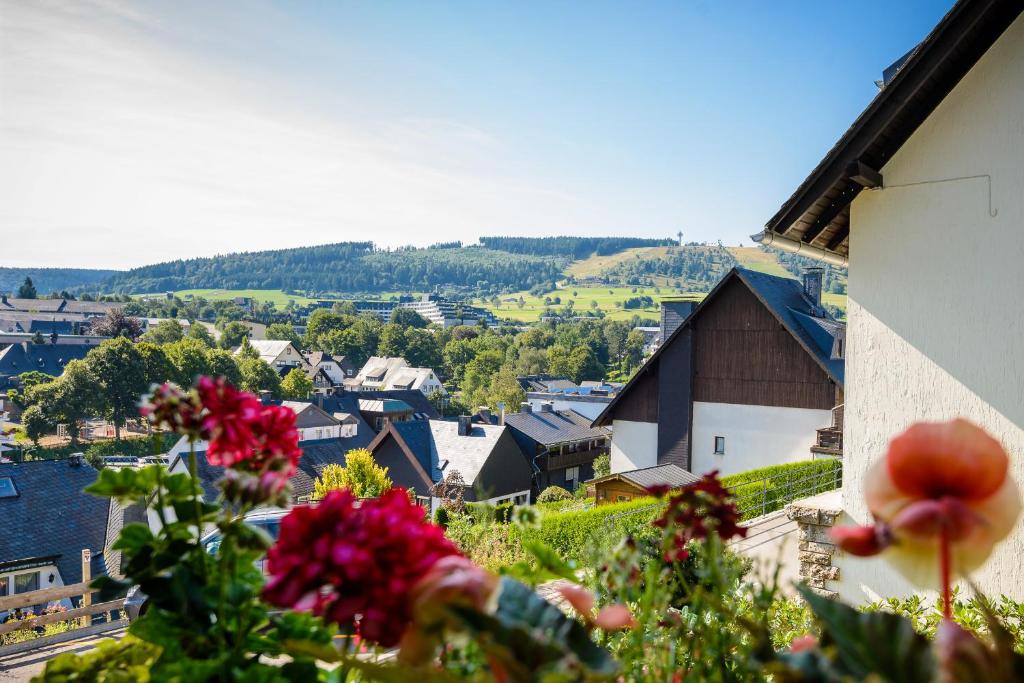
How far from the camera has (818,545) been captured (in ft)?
17.9

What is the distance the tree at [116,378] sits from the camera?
45.0m

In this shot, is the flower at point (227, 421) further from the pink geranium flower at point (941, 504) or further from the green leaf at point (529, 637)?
the pink geranium flower at point (941, 504)

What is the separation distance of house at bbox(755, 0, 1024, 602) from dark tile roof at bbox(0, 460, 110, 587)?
2082cm

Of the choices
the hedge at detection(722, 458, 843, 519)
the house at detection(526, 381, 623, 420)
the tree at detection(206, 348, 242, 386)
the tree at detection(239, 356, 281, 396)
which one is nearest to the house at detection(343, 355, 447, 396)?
the tree at detection(239, 356, 281, 396)

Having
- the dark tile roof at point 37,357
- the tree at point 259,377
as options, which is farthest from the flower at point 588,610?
the dark tile roof at point 37,357

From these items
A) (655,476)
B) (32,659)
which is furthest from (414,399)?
(32,659)

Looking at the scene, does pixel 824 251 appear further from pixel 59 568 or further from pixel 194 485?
pixel 59 568

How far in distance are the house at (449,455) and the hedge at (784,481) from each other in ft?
43.0

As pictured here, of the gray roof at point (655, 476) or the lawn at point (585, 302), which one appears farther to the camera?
the lawn at point (585, 302)

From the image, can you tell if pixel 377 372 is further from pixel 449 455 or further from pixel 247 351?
pixel 449 455

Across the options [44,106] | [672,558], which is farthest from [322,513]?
[44,106]

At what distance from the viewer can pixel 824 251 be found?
22.2 ft

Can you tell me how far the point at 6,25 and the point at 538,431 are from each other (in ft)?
87.7

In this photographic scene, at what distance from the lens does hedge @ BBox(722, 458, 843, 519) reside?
42.9 ft
